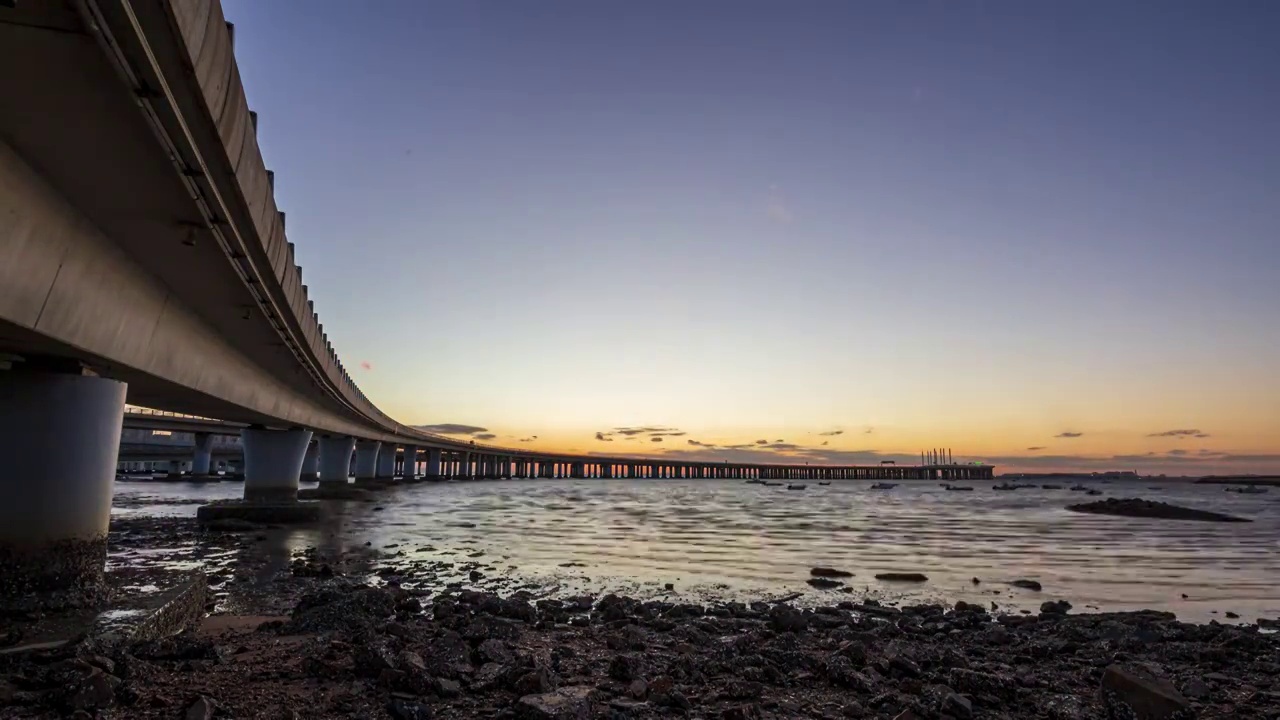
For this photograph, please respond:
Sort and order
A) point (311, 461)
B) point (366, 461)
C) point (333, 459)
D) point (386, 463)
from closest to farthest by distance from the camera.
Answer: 1. point (333, 459)
2. point (366, 461)
3. point (386, 463)
4. point (311, 461)

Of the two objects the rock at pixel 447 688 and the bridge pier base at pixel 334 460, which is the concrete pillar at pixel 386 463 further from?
the rock at pixel 447 688

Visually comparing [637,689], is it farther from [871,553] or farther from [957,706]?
[871,553]

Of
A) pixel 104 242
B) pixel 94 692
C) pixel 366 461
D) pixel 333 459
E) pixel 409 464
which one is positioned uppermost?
pixel 104 242

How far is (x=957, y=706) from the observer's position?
25.1 ft

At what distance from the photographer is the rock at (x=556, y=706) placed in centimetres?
686

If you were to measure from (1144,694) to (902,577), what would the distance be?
12.8 metres

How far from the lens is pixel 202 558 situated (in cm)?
2148

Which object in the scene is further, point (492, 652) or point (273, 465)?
point (273, 465)

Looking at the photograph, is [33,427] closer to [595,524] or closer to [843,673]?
[843,673]

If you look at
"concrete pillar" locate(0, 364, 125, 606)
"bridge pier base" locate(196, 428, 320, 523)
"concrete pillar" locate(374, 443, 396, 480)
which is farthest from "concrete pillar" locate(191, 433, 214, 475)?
"concrete pillar" locate(0, 364, 125, 606)

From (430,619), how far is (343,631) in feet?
6.97

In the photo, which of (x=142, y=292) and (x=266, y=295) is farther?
(x=266, y=295)

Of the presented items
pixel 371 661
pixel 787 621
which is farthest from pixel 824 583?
pixel 371 661

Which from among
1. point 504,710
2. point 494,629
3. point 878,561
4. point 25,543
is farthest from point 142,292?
point 878,561
